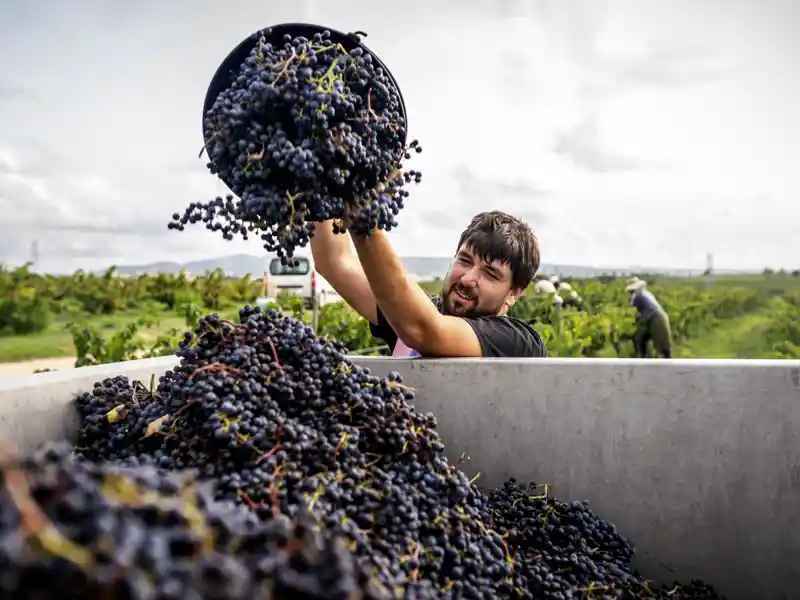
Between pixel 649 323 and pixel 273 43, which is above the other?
pixel 273 43

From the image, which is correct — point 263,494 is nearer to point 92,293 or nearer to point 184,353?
point 184,353

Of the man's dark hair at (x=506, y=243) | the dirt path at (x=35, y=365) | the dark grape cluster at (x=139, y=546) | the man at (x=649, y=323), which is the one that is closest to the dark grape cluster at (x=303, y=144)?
the man's dark hair at (x=506, y=243)

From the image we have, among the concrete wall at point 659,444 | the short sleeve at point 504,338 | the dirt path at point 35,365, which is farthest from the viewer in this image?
the dirt path at point 35,365

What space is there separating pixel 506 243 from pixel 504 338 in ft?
1.12

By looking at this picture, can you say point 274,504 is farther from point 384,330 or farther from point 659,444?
point 384,330

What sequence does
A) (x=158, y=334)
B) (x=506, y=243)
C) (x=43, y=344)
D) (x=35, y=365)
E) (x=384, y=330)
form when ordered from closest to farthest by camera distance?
(x=506, y=243)
(x=384, y=330)
(x=35, y=365)
(x=43, y=344)
(x=158, y=334)

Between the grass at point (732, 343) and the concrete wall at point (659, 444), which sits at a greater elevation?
the concrete wall at point (659, 444)

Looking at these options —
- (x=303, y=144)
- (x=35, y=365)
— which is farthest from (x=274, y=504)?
(x=35, y=365)

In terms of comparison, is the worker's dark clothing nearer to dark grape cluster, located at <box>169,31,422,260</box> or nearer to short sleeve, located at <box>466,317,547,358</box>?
short sleeve, located at <box>466,317,547,358</box>

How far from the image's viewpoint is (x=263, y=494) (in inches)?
43.5

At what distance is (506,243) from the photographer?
7.58 ft

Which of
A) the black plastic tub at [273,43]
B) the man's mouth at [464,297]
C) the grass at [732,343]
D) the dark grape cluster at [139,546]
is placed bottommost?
the grass at [732,343]

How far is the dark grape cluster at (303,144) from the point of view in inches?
56.8

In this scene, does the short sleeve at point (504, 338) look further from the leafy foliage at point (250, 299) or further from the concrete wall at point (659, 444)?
the leafy foliage at point (250, 299)
